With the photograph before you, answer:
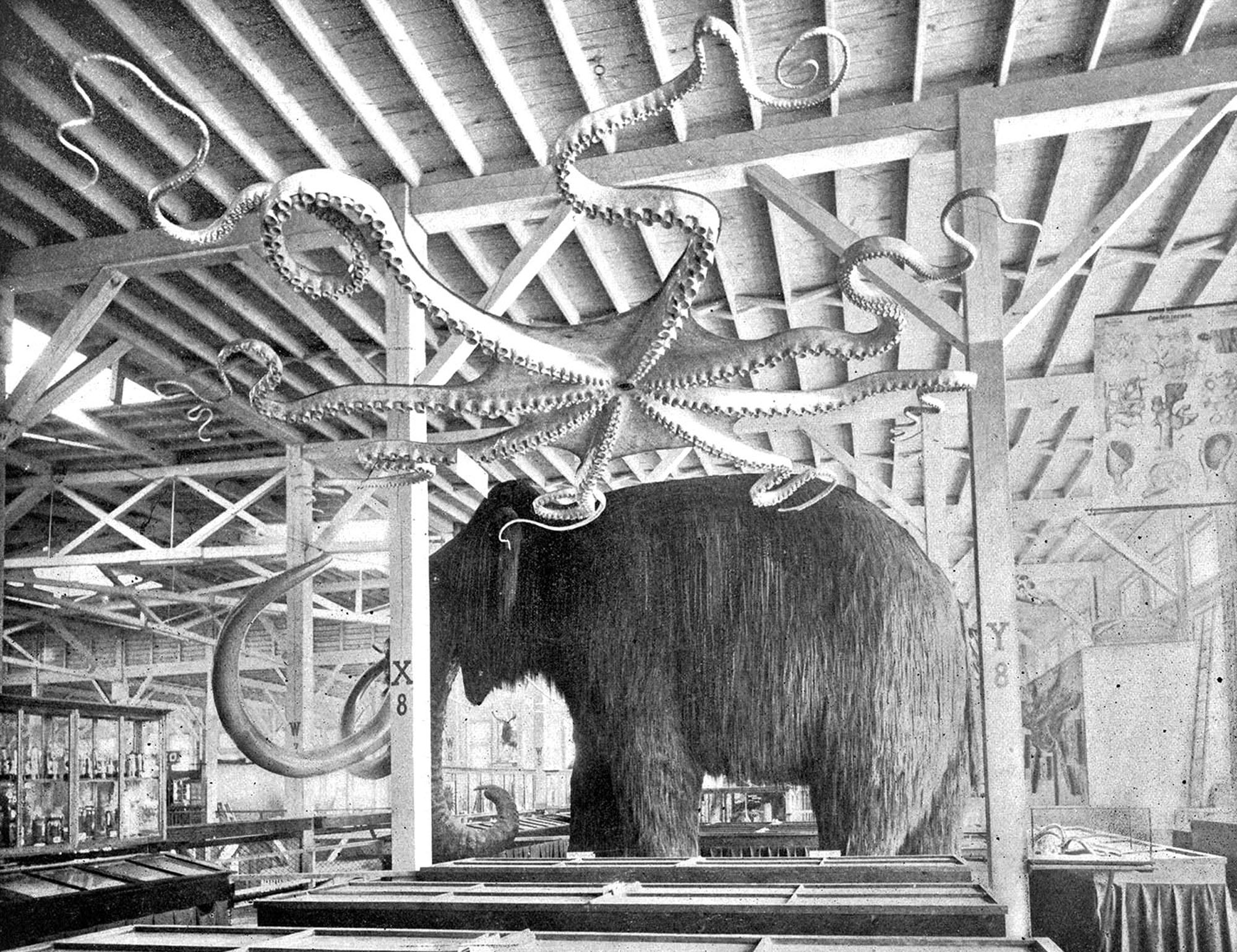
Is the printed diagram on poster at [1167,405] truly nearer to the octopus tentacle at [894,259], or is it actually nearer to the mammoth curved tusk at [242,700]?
the octopus tentacle at [894,259]

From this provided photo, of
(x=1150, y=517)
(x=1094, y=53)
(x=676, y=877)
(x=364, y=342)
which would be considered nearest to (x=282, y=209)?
(x=676, y=877)

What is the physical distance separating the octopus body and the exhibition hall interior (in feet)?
0.06

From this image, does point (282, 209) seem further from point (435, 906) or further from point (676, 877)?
point (676, 877)

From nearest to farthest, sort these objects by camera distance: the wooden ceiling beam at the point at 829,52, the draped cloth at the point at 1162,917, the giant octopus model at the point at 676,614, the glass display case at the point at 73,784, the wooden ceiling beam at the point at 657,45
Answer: the giant octopus model at the point at 676,614 < the wooden ceiling beam at the point at 657,45 < the wooden ceiling beam at the point at 829,52 < the draped cloth at the point at 1162,917 < the glass display case at the point at 73,784

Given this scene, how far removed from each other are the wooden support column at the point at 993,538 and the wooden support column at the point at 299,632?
4737mm

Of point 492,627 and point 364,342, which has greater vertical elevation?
point 364,342

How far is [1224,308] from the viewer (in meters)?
6.13

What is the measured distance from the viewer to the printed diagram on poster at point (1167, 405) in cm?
586

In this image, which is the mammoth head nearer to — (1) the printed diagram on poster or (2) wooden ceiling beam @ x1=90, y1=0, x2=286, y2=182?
(2) wooden ceiling beam @ x1=90, y1=0, x2=286, y2=182

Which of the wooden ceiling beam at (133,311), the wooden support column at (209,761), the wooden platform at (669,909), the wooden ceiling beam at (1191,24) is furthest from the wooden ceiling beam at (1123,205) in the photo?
the wooden support column at (209,761)

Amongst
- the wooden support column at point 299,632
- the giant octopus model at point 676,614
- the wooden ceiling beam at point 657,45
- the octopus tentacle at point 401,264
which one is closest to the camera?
the octopus tentacle at point 401,264

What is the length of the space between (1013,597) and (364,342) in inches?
178

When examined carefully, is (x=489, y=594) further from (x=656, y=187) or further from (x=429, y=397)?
(x=656, y=187)

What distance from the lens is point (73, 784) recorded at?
22.0 ft
